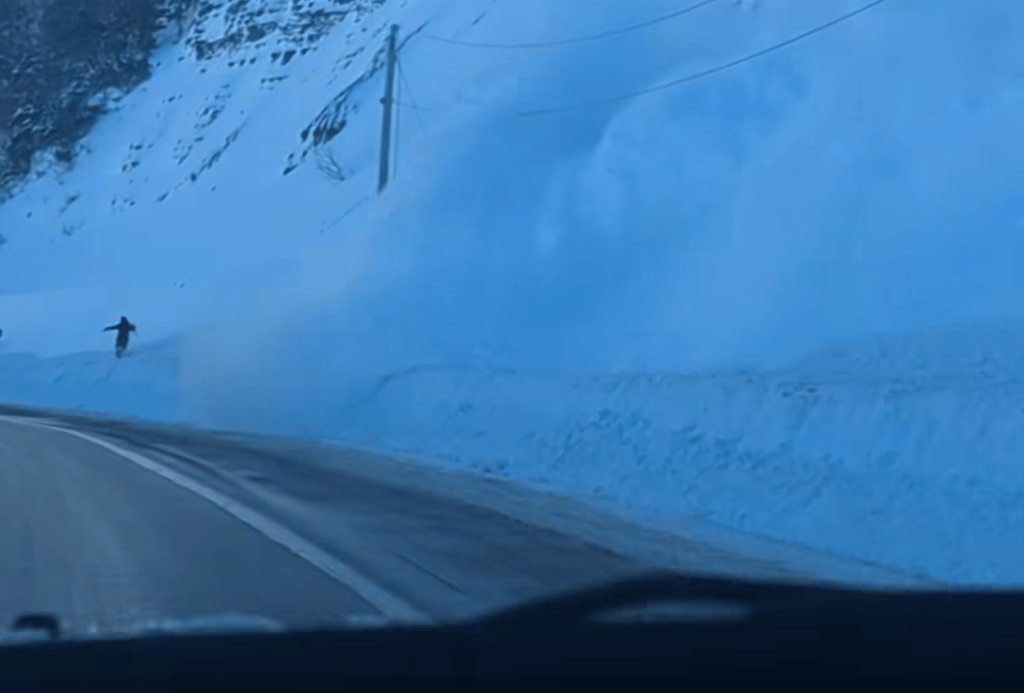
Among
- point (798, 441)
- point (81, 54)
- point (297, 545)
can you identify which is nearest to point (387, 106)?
point (798, 441)

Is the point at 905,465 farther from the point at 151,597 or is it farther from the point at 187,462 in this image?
the point at 187,462

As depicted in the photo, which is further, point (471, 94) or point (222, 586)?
point (471, 94)

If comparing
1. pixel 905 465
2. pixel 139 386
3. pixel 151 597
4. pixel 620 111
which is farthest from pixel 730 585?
pixel 139 386

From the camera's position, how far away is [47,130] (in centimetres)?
7488

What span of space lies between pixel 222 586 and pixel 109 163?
215ft

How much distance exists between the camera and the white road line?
335 inches

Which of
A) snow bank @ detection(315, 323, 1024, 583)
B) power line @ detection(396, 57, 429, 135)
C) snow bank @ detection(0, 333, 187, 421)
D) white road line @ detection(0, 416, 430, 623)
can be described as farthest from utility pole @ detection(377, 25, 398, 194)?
white road line @ detection(0, 416, 430, 623)

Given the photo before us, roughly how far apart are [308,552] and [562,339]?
57.0ft

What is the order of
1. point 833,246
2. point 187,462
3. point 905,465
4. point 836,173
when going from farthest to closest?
point 836,173 → point 833,246 → point 187,462 → point 905,465

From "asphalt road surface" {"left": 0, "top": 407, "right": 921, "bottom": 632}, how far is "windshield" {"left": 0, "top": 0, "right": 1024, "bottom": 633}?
2.3 inches

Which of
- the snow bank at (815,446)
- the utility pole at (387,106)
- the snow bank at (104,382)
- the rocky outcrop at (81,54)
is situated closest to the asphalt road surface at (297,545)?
the snow bank at (815,446)

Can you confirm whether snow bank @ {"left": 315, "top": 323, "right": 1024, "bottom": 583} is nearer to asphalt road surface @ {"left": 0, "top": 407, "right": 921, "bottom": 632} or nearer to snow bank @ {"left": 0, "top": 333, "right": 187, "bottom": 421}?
asphalt road surface @ {"left": 0, "top": 407, "right": 921, "bottom": 632}

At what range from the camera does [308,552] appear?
35.0 ft

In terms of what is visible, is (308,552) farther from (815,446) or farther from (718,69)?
(718,69)
